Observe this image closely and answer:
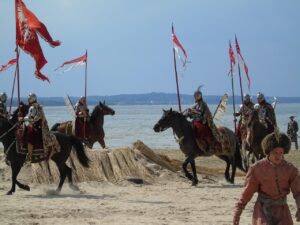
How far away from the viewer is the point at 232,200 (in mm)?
12375

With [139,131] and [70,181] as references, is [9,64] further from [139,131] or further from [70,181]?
[139,131]

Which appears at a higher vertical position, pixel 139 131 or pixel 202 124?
pixel 202 124

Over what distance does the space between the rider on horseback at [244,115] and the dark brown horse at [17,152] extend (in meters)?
5.38

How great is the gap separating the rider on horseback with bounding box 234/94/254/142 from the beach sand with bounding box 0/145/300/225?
151 centimetres

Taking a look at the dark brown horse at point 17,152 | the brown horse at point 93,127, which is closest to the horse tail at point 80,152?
the dark brown horse at point 17,152

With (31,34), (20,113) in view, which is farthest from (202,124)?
(31,34)

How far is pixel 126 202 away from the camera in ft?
39.4

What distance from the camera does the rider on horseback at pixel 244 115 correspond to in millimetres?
17531

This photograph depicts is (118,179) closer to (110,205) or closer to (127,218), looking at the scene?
(110,205)

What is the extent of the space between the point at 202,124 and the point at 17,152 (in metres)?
4.92

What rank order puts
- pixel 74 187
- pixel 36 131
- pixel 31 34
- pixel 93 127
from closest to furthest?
pixel 36 131 < pixel 74 187 < pixel 31 34 < pixel 93 127

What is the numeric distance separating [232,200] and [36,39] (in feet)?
18.9

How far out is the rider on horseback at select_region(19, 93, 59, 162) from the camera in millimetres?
13228

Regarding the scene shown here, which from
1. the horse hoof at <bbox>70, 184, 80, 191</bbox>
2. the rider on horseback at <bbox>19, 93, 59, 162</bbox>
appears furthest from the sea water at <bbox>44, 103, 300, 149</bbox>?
the rider on horseback at <bbox>19, 93, 59, 162</bbox>
